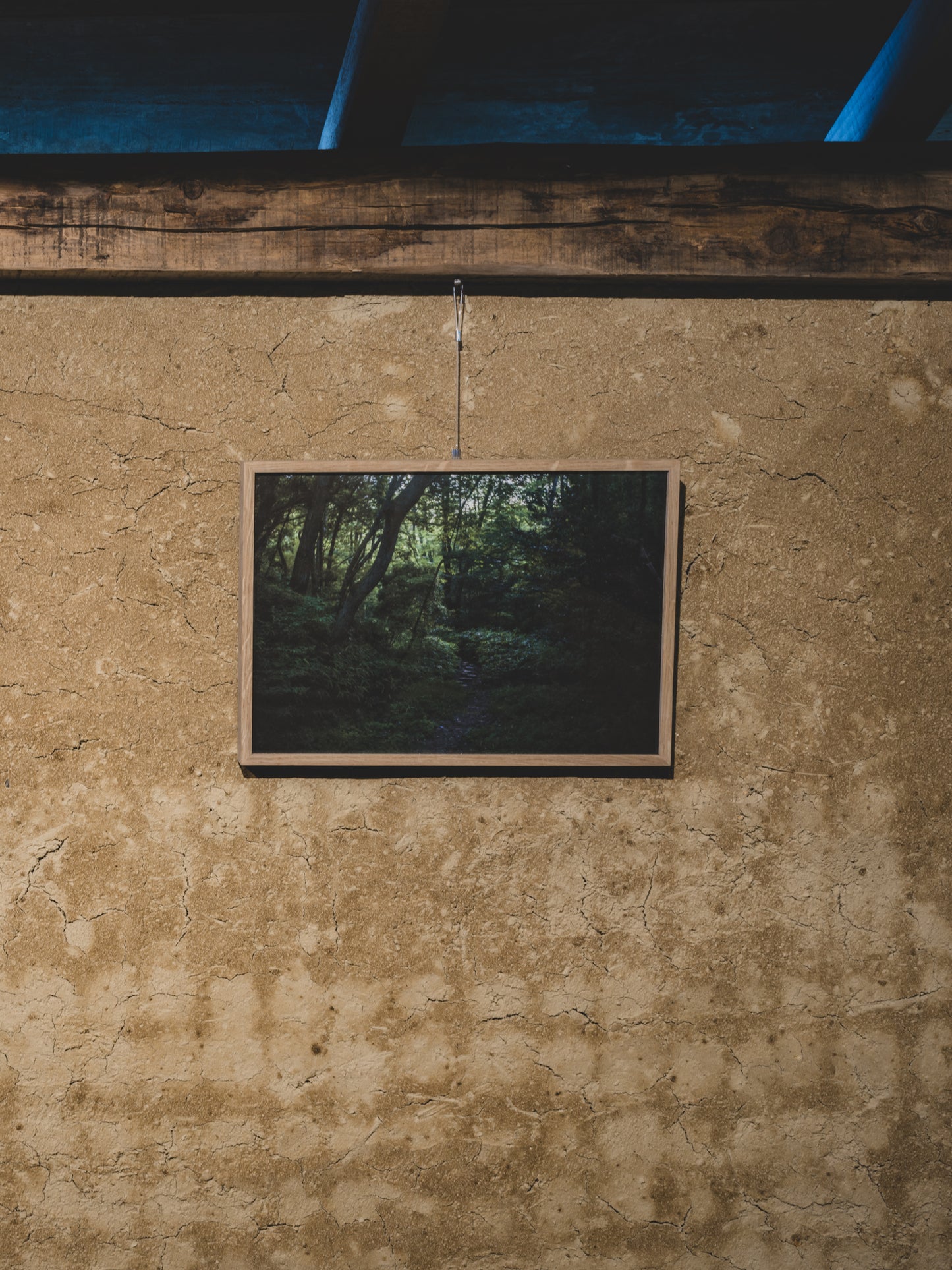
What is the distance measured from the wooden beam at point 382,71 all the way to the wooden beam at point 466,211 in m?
0.05

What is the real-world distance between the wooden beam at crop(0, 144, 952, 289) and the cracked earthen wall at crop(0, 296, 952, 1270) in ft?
0.33

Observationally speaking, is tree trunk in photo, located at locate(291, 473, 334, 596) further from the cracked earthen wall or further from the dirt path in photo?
the dirt path in photo

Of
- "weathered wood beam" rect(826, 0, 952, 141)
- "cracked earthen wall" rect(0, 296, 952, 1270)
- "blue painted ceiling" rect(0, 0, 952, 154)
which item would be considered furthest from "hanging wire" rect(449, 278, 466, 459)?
"weathered wood beam" rect(826, 0, 952, 141)

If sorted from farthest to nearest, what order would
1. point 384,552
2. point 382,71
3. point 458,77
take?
point 458,77
point 384,552
point 382,71

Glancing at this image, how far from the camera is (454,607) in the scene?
171 centimetres

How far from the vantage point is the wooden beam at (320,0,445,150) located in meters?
1.41

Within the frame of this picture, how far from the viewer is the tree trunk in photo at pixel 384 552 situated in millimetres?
1697

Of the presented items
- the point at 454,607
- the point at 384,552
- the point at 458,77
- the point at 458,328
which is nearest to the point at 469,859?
the point at 454,607

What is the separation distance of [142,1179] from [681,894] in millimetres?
1328

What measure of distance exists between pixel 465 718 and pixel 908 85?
1.56 metres

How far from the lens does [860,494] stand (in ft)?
5.87

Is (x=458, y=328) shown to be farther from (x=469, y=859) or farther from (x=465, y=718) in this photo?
(x=469, y=859)

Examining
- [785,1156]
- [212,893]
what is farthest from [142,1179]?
[785,1156]

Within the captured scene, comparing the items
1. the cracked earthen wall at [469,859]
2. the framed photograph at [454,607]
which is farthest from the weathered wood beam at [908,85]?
the framed photograph at [454,607]
